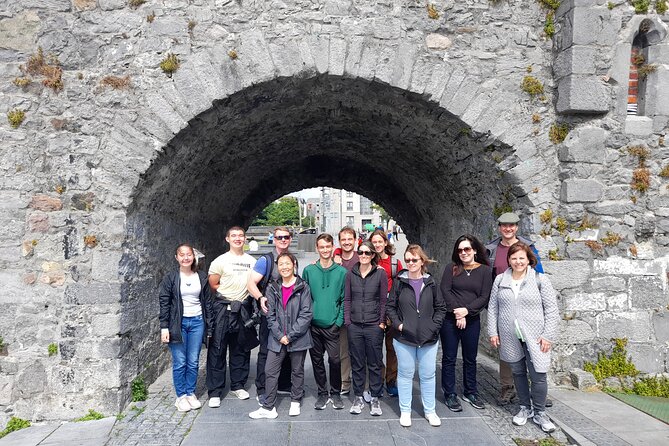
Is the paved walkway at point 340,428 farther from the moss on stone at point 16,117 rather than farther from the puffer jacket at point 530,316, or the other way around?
the moss on stone at point 16,117

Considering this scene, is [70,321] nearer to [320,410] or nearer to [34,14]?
[320,410]

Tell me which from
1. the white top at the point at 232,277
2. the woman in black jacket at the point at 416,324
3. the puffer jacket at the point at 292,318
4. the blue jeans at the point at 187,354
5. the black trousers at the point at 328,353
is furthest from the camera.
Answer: the white top at the point at 232,277

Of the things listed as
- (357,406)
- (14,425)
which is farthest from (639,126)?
(14,425)

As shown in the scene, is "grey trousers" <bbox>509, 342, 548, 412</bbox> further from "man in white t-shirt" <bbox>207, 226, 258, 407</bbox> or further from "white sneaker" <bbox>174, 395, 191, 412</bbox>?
"white sneaker" <bbox>174, 395, 191, 412</bbox>

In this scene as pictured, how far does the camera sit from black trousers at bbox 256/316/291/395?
4477mm

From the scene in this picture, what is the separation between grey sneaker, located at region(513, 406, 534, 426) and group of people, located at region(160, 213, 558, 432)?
1cm

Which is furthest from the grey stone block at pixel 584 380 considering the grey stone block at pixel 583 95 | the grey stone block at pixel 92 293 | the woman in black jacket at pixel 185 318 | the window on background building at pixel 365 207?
the window on background building at pixel 365 207

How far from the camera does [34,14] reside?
4750mm

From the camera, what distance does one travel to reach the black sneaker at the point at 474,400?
448 cm

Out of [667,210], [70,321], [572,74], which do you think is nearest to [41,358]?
[70,321]

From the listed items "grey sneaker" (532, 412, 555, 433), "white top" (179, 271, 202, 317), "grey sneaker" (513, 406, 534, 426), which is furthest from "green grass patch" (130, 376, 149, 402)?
"grey sneaker" (532, 412, 555, 433)

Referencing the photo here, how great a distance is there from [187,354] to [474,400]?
2.86 m

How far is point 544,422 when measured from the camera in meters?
4.01

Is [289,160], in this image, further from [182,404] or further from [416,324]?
[416,324]
